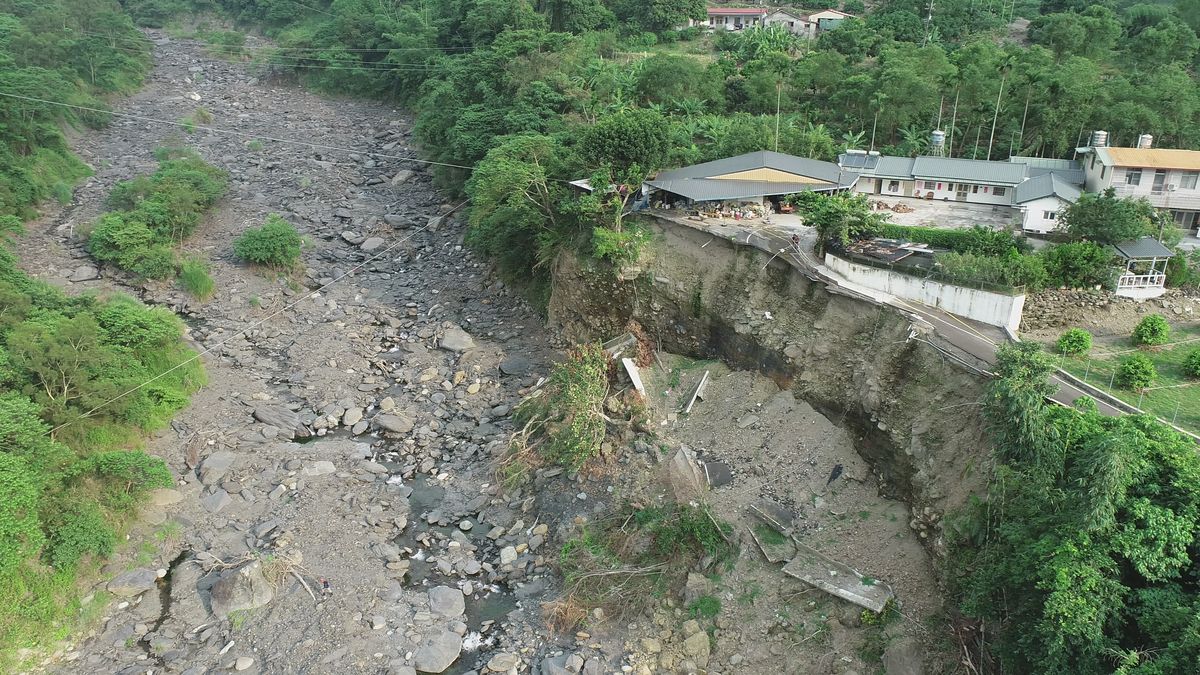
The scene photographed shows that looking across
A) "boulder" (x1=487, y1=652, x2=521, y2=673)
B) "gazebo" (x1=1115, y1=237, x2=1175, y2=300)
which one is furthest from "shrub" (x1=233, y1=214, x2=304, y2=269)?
"gazebo" (x1=1115, y1=237, x2=1175, y2=300)

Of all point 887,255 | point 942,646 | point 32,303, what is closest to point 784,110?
point 887,255

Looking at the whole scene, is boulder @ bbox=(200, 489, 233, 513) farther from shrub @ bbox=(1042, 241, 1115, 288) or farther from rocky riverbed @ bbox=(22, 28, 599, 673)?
shrub @ bbox=(1042, 241, 1115, 288)

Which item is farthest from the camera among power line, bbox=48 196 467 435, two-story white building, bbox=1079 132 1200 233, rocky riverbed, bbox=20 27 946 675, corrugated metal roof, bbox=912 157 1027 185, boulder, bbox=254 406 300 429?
corrugated metal roof, bbox=912 157 1027 185

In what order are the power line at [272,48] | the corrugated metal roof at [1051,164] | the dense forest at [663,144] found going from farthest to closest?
1. the power line at [272,48]
2. the corrugated metal roof at [1051,164]
3. the dense forest at [663,144]

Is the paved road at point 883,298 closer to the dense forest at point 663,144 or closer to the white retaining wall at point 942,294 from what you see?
the white retaining wall at point 942,294

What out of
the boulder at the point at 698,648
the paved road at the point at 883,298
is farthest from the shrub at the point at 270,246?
the boulder at the point at 698,648

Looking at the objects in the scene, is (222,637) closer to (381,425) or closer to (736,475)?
(381,425)

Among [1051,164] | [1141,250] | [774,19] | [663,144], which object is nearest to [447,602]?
[663,144]
